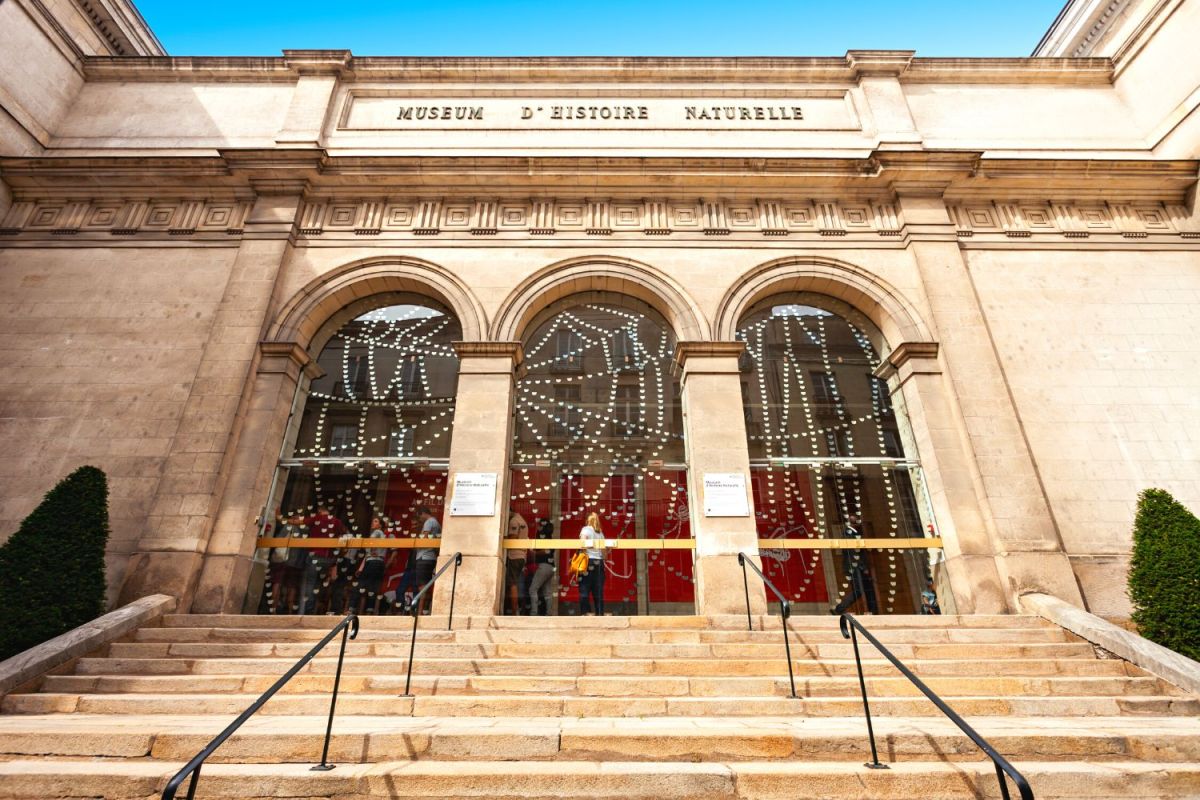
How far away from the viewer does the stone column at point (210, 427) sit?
7.44 m

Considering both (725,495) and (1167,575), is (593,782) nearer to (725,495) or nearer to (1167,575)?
(725,495)

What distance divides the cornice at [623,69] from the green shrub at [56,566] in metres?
9.66

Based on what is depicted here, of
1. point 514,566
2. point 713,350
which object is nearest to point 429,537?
point 514,566

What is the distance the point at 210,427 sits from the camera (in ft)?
27.4

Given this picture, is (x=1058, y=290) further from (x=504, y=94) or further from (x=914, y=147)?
(x=504, y=94)

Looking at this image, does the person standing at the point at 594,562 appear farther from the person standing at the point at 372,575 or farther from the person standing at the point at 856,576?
the person standing at the point at 856,576

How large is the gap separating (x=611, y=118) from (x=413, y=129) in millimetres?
4041

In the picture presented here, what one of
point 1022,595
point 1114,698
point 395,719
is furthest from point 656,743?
point 1022,595

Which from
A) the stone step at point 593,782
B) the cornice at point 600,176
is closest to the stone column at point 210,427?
the cornice at point 600,176

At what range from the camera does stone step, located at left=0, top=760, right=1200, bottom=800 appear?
3.14 meters

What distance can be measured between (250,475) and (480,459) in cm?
326

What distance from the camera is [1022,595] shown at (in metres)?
7.29

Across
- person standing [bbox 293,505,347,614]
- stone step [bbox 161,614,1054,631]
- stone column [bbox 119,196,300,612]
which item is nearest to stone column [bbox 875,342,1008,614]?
stone step [bbox 161,614,1054,631]

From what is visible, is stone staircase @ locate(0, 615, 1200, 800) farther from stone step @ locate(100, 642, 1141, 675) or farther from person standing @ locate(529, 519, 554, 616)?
person standing @ locate(529, 519, 554, 616)
